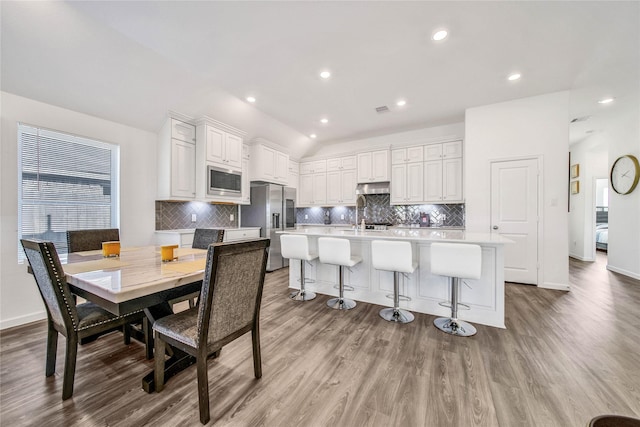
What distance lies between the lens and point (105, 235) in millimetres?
2602

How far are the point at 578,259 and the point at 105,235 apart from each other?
9.30m

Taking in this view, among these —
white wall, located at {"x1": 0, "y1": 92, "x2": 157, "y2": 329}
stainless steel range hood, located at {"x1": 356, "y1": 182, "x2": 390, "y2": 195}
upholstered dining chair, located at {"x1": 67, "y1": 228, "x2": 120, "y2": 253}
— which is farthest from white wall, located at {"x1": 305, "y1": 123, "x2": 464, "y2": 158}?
upholstered dining chair, located at {"x1": 67, "y1": 228, "x2": 120, "y2": 253}

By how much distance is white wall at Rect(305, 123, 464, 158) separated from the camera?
15.8 ft

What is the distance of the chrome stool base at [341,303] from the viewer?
2.90 metres

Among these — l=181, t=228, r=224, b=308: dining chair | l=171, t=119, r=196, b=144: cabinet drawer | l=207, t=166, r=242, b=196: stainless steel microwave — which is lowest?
l=181, t=228, r=224, b=308: dining chair

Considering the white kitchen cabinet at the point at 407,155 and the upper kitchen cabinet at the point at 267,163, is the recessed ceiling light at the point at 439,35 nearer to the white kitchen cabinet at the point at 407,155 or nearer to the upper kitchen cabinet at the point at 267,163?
the white kitchen cabinet at the point at 407,155

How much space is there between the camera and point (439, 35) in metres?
2.41

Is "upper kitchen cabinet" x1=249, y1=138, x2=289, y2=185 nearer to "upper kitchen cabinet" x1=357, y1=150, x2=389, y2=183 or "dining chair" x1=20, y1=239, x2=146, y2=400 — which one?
"upper kitchen cabinet" x1=357, y1=150, x2=389, y2=183

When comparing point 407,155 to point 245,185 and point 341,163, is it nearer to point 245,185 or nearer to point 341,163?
point 341,163

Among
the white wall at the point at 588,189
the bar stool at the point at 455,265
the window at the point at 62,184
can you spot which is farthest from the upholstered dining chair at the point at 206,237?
the white wall at the point at 588,189

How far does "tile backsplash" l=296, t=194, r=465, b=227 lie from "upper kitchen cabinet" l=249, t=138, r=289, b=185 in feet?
4.38

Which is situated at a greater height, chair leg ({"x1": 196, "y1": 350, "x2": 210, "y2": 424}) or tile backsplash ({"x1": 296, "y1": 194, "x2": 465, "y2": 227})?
tile backsplash ({"x1": 296, "y1": 194, "x2": 465, "y2": 227})

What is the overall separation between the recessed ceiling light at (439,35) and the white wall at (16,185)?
4.13m

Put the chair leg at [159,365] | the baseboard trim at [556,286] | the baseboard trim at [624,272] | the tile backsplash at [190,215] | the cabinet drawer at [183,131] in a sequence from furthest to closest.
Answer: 1. the baseboard trim at [624,272]
2. the tile backsplash at [190,215]
3. the cabinet drawer at [183,131]
4. the baseboard trim at [556,286]
5. the chair leg at [159,365]
